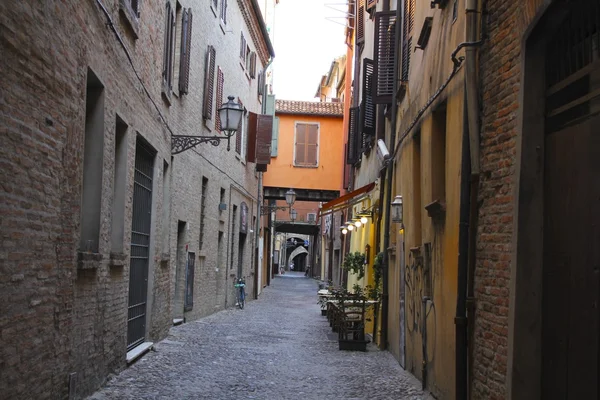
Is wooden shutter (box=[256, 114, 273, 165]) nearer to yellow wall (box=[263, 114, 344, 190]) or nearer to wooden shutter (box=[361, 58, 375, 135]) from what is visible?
yellow wall (box=[263, 114, 344, 190])

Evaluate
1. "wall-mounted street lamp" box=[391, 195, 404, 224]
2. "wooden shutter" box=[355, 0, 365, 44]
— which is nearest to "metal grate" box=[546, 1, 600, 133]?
"wall-mounted street lamp" box=[391, 195, 404, 224]

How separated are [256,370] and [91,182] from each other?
367 cm

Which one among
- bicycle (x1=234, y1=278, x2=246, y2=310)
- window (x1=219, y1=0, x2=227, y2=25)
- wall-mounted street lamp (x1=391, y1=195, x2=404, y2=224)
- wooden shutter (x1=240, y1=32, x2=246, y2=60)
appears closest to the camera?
wall-mounted street lamp (x1=391, y1=195, x2=404, y2=224)

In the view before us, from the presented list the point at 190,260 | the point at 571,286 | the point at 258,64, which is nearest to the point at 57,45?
the point at 571,286

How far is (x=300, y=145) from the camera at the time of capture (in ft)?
109

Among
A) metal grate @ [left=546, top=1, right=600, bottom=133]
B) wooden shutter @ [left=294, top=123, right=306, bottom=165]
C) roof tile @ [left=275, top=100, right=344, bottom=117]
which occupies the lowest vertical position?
metal grate @ [left=546, top=1, right=600, bottom=133]

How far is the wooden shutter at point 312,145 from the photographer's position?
3303 centimetres

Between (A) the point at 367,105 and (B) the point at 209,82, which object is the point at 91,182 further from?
(A) the point at 367,105

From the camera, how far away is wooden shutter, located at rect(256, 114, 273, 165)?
82.4 feet

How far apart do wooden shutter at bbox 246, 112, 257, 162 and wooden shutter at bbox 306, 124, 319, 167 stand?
7933 millimetres

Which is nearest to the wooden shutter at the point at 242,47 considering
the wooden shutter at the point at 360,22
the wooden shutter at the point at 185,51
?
the wooden shutter at the point at 360,22

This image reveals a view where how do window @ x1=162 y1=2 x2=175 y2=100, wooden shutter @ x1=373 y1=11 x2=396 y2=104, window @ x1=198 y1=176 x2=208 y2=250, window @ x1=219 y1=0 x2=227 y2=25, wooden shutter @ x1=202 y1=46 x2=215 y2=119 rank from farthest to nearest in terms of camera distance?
window @ x1=219 y1=0 x2=227 y2=25 < window @ x1=198 y1=176 x2=208 y2=250 < wooden shutter @ x1=202 y1=46 x2=215 y2=119 < wooden shutter @ x1=373 y1=11 x2=396 y2=104 < window @ x1=162 y1=2 x2=175 y2=100

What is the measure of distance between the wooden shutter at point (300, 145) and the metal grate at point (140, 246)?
845 inches

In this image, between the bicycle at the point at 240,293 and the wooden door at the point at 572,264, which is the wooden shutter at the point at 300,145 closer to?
the bicycle at the point at 240,293
